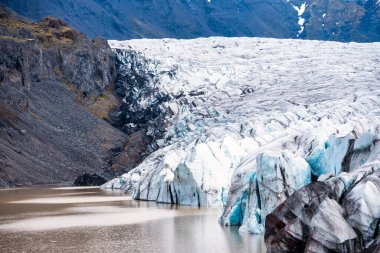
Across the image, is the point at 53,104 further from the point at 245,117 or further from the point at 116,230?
the point at 116,230

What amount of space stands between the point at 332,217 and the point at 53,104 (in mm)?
83969

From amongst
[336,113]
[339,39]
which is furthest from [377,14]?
[336,113]

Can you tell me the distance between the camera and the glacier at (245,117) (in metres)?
26.6

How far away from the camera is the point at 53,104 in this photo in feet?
319

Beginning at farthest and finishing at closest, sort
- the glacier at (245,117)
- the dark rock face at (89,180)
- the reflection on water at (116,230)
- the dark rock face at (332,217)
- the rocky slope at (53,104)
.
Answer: the rocky slope at (53,104)
the dark rock face at (89,180)
the glacier at (245,117)
the reflection on water at (116,230)
the dark rock face at (332,217)

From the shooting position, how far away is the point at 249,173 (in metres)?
30.5

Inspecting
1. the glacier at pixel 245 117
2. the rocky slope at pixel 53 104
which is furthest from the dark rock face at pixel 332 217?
the rocky slope at pixel 53 104

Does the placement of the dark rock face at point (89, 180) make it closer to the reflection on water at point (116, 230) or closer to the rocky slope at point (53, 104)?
the rocky slope at point (53, 104)

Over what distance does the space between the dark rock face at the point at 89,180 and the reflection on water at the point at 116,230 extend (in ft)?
104

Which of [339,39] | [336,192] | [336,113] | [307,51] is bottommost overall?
[336,192]

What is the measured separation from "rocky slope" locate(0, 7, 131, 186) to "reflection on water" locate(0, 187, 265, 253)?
33.8 m

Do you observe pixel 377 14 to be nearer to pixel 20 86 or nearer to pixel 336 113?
pixel 20 86

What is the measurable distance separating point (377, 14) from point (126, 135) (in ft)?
408

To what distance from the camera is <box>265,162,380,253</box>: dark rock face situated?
17.3m
